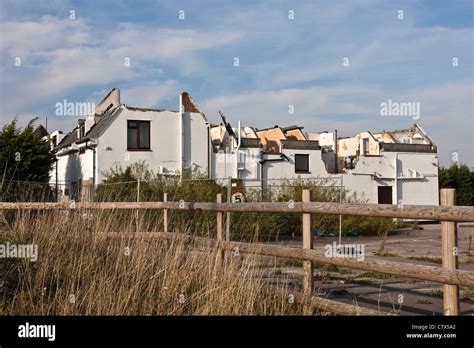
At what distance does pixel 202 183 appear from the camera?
22.1 m

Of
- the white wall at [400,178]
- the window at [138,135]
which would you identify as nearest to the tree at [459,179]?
the white wall at [400,178]

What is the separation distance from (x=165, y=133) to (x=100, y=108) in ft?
18.9

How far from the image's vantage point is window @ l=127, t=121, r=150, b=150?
31.2 m

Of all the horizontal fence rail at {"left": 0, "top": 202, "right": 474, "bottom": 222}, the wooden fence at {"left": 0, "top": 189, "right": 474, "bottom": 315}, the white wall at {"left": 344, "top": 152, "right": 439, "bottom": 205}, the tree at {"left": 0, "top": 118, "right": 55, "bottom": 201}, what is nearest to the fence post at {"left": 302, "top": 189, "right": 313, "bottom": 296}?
the wooden fence at {"left": 0, "top": 189, "right": 474, "bottom": 315}

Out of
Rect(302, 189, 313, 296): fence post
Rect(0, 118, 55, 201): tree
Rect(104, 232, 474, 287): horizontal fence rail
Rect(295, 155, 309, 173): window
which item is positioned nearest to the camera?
Rect(104, 232, 474, 287): horizontal fence rail

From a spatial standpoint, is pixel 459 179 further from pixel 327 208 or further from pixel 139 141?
pixel 327 208

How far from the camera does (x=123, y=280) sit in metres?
6.04

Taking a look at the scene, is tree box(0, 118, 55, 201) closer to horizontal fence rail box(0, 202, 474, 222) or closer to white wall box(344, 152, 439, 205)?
horizontal fence rail box(0, 202, 474, 222)

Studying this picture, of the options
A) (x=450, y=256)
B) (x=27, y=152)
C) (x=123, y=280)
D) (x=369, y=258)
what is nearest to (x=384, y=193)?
(x=27, y=152)

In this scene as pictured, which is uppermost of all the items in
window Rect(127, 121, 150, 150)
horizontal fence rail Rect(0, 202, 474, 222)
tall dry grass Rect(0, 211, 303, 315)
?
window Rect(127, 121, 150, 150)

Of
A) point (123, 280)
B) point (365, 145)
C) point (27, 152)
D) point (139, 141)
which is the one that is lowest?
point (123, 280)

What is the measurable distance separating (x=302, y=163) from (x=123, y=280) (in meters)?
31.6
